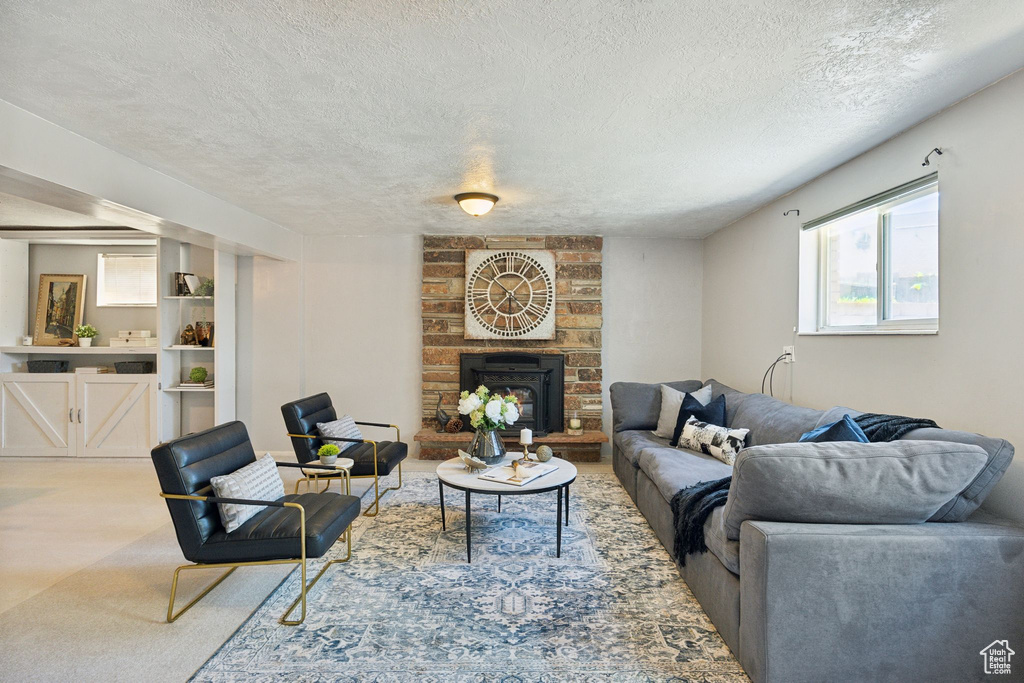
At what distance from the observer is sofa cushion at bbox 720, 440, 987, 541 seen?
73.0 inches

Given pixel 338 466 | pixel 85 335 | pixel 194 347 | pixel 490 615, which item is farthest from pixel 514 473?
pixel 85 335

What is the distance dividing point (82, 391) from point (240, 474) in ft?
13.5

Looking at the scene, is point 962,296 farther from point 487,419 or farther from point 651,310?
point 651,310

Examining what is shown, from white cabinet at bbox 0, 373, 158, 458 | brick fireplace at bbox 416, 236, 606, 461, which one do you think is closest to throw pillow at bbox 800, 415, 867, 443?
brick fireplace at bbox 416, 236, 606, 461

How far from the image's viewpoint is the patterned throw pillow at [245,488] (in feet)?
8.02

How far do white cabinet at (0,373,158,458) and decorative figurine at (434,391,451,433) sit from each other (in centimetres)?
287

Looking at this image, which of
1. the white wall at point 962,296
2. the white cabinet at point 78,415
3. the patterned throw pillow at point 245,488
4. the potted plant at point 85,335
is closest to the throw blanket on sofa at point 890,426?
the white wall at point 962,296

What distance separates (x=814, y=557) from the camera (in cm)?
180

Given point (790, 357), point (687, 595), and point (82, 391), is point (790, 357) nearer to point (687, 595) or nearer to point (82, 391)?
point (687, 595)

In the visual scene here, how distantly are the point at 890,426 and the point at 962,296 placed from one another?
68cm

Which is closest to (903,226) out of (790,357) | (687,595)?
(790,357)

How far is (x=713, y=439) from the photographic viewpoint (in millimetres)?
3750

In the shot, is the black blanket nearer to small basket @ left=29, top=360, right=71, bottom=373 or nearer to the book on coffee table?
the book on coffee table

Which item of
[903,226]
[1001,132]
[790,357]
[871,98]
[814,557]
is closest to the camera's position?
[814,557]
